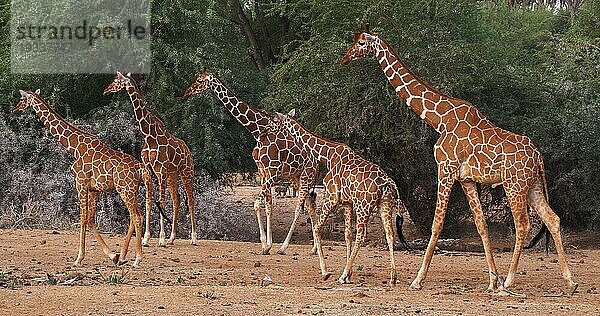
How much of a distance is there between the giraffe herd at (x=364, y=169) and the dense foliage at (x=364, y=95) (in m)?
3.50

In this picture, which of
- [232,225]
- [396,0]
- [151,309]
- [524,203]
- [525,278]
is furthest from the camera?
[232,225]

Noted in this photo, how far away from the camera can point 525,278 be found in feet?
40.8

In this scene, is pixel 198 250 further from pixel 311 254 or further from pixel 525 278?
pixel 525 278

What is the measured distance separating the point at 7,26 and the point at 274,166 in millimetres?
9378

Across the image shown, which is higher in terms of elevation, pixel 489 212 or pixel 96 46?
pixel 96 46

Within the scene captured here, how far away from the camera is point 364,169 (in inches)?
438

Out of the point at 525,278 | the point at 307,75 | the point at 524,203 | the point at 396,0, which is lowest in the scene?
the point at 525,278

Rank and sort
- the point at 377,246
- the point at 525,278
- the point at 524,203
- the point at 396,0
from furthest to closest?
the point at 396,0 < the point at 377,246 < the point at 525,278 < the point at 524,203

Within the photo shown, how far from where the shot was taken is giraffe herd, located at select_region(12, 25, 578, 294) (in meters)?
10.6

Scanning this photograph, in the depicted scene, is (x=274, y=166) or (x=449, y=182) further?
(x=274, y=166)

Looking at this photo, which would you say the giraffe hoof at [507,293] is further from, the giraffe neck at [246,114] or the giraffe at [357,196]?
the giraffe neck at [246,114]

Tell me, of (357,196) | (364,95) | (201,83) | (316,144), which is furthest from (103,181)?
(364,95)

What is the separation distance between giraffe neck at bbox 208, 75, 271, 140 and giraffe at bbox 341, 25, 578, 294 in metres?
4.36

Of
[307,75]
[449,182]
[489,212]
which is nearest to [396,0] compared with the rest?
[307,75]
